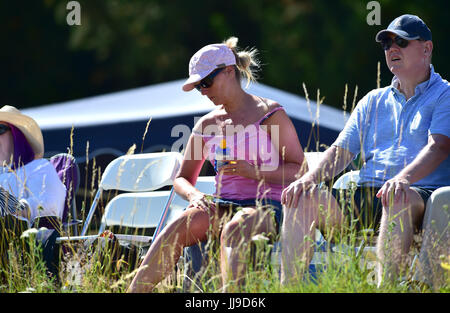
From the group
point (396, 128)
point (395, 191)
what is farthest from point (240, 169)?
point (395, 191)

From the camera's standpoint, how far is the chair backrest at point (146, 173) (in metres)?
5.12

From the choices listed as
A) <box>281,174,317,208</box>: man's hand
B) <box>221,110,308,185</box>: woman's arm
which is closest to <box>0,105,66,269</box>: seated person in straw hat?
<box>221,110,308,185</box>: woman's arm

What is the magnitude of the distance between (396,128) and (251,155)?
689mm

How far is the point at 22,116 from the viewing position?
4926mm

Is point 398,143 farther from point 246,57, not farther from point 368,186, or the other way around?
point 246,57

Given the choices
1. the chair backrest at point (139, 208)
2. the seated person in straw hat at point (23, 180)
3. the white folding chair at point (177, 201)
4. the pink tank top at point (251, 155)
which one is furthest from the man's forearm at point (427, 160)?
the chair backrest at point (139, 208)

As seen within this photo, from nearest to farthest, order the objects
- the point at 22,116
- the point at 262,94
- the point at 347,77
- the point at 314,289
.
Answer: the point at 314,289
the point at 22,116
the point at 262,94
the point at 347,77

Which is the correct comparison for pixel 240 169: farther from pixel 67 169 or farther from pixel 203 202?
pixel 67 169

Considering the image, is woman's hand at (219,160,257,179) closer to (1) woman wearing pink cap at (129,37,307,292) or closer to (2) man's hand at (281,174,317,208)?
(1) woman wearing pink cap at (129,37,307,292)

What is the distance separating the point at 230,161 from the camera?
3.92 metres

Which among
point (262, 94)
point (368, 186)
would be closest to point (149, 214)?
point (368, 186)

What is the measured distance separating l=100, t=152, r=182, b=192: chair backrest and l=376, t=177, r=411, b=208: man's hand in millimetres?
1933

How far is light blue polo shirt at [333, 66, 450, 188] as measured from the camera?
144 inches

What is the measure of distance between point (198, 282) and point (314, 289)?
82cm
